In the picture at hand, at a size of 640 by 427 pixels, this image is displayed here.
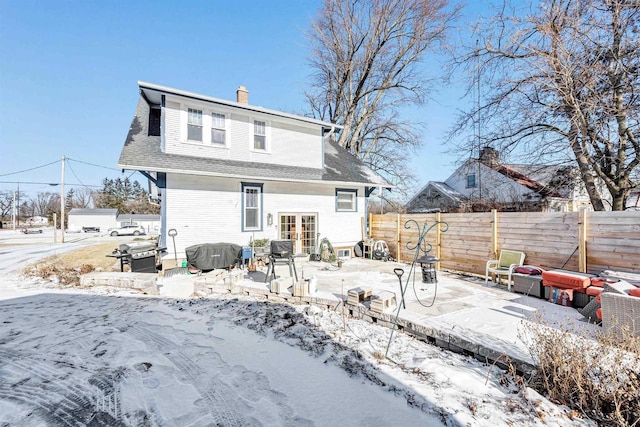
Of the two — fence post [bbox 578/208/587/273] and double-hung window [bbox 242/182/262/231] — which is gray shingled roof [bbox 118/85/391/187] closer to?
double-hung window [bbox 242/182/262/231]

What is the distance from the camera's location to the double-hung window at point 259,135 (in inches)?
400

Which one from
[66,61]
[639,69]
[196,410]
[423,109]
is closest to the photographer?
[196,410]

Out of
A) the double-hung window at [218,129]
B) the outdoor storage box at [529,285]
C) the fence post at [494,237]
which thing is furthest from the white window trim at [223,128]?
the outdoor storage box at [529,285]

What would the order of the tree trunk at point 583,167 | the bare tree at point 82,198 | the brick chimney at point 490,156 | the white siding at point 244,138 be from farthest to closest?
the bare tree at point 82,198
the brick chimney at point 490,156
the white siding at point 244,138
the tree trunk at point 583,167

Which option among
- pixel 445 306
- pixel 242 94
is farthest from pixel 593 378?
pixel 242 94

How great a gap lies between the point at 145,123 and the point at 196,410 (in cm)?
1061

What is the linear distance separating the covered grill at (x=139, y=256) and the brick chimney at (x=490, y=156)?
1173cm

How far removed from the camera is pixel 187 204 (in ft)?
27.8

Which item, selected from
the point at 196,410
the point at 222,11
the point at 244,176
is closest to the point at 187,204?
the point at 244,176

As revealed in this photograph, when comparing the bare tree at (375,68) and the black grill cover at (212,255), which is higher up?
the bare tree at (375,68)

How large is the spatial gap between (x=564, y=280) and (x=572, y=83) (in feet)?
20.2

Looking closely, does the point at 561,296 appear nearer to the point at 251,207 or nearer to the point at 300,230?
the point at 300,230

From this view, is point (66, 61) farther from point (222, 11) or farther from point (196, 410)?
point (196, 410)

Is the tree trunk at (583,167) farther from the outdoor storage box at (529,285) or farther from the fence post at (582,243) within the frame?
the outdoor storage box at (529,285)
